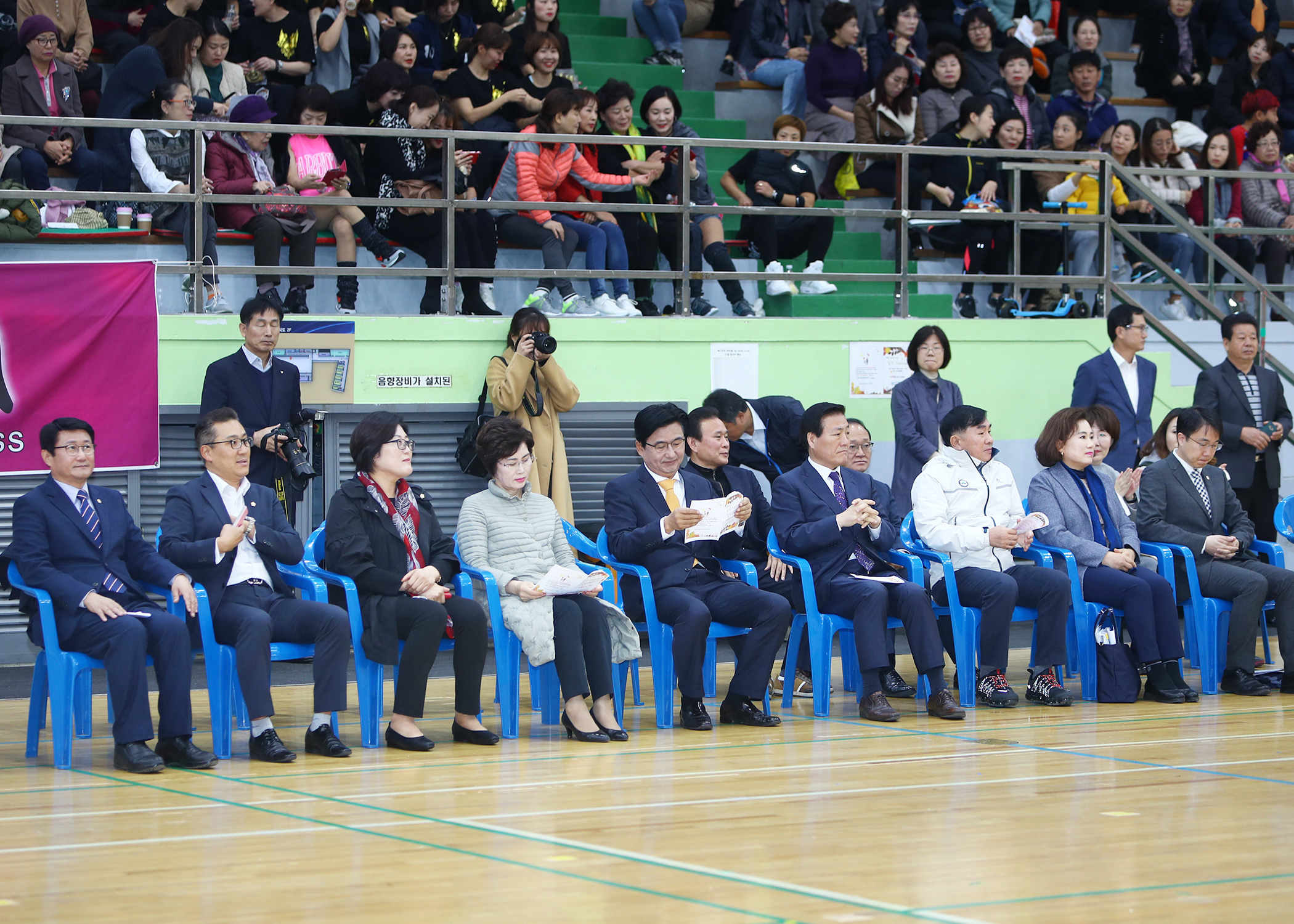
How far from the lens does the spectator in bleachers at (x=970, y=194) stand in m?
10.4

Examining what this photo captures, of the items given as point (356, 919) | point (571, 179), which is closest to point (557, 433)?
point (571, 179)

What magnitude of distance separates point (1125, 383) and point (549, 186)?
3.49 meters

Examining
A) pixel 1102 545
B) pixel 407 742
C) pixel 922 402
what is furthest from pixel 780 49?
pixel 407 742

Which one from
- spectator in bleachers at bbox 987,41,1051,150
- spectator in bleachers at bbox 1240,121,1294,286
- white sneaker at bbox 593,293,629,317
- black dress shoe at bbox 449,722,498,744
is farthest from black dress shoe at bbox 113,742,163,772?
spectator in bleachers at bbox 1240,121,1294,286

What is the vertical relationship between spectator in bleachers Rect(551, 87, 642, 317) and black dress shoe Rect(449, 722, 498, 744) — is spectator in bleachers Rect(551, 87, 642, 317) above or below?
above

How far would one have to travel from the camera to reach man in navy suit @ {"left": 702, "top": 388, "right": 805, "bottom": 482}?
8.05 meters

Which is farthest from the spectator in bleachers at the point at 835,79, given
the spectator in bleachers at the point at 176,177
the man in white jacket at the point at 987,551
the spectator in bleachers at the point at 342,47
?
the spectator in bleachers at the point at 176,177

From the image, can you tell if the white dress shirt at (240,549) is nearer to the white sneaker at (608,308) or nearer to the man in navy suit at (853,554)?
the man in navy suit at (853,554)

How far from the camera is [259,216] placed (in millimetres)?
8562

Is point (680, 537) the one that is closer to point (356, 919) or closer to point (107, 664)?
point (107, 664)

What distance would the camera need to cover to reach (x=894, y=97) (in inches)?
440

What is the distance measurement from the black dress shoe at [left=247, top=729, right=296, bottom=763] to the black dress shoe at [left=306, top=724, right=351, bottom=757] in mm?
98

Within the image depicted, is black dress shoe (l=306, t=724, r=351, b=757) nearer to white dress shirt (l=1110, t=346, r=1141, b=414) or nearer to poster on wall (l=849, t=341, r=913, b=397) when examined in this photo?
poster on wall (l=849, t=341, r=913, b=397)

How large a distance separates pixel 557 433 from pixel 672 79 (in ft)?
14.4
